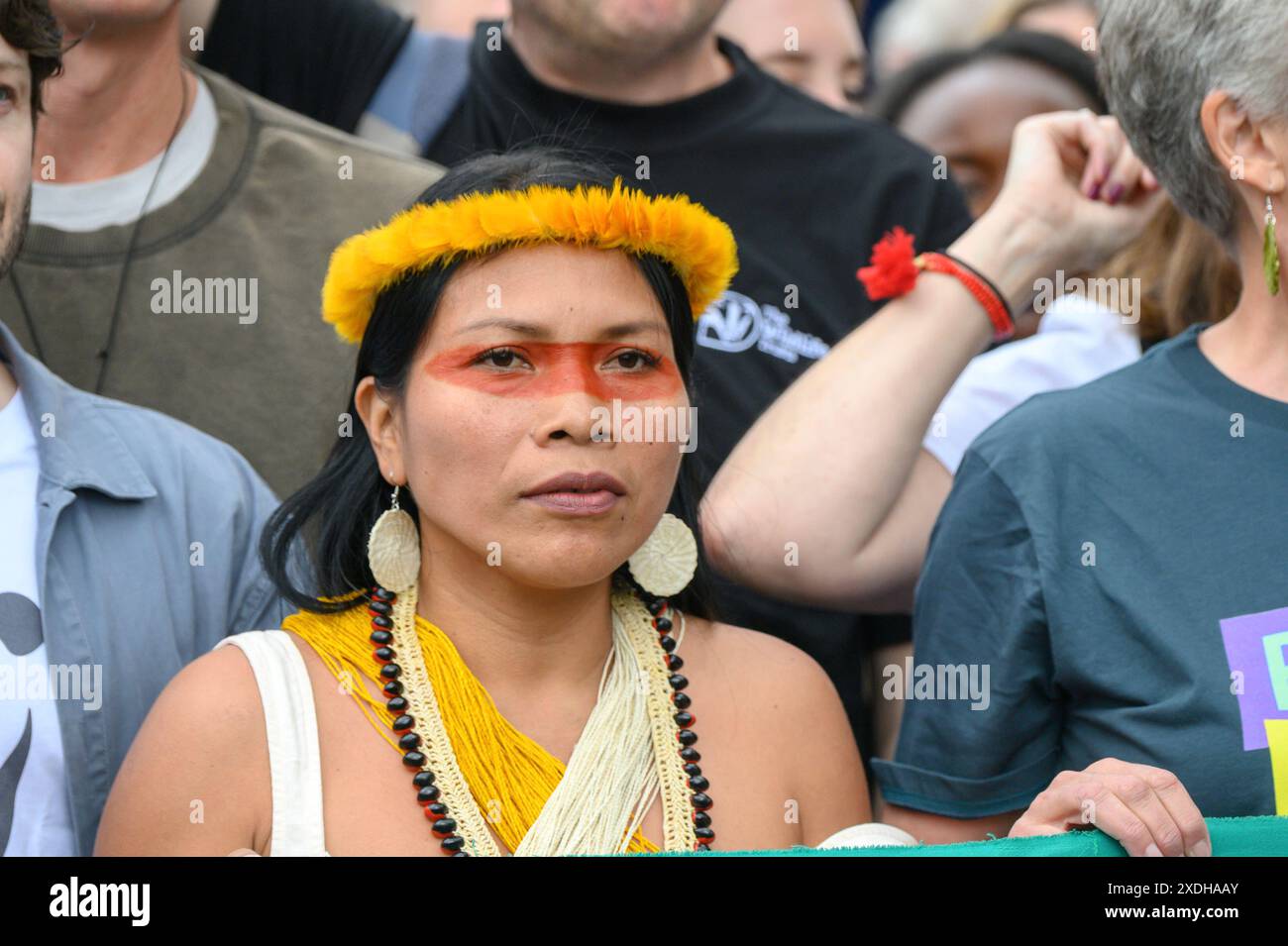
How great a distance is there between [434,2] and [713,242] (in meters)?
3.16

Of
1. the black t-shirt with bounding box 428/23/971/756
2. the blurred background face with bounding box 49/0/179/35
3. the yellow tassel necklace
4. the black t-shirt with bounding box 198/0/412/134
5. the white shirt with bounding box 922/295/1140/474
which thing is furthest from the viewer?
the black t-shirt with bounding box 198/0/412/134

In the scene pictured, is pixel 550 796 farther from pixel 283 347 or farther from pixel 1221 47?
pixel 1221 47

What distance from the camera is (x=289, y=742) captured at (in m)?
2.17

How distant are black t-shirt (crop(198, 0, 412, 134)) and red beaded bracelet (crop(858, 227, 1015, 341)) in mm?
1297

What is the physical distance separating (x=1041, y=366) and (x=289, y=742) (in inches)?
63.5

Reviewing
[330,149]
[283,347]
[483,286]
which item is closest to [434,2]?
[330,149]

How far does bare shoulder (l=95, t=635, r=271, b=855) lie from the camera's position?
6.98 ft

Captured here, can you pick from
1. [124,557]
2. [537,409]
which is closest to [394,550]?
[537,409]

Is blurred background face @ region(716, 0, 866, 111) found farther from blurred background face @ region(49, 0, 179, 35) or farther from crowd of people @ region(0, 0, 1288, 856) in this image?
blurred background face @ region(49, 0, 179, 35)

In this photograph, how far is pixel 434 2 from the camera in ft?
17.5

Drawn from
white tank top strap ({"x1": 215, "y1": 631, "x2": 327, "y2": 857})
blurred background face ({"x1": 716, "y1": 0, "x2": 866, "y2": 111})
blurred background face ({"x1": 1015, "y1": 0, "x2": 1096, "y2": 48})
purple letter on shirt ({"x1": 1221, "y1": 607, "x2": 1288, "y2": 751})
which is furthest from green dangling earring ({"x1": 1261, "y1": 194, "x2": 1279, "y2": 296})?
blurred background face ({"x1": 1015, "y1": 0, "x2": 1096, "y2": 48})

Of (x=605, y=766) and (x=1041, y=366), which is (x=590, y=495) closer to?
(x=605, y=766)
